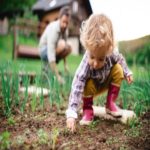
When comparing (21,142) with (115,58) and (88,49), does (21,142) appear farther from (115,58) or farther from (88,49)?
(115,58)

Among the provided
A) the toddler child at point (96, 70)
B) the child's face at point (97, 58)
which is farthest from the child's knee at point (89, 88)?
the child's face at point (97, 58)

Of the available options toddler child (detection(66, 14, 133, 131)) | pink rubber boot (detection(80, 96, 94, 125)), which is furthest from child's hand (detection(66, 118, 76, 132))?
pink rubber boot (detection(80, 96, 94, 125))

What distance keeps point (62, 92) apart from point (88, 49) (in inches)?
61.7

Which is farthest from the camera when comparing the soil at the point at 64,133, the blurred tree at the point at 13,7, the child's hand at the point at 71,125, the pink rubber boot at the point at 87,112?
the blurred tree at the point at 13,7

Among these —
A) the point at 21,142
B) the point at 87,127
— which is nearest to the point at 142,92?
the point at 87,127

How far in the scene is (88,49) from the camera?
2.75m

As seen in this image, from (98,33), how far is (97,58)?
208mm

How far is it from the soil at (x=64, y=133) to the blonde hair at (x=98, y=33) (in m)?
0.56

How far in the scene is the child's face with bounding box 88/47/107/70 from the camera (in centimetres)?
275

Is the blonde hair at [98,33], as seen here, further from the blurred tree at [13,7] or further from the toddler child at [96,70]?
the blurred tree at [13,7]

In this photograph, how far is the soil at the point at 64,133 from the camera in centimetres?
235

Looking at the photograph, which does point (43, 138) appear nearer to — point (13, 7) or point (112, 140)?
point (112, 140)

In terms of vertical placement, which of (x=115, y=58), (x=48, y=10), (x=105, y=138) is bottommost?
(x=105, y=138)

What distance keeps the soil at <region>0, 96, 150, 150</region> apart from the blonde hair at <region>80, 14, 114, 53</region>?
1.84 feet
